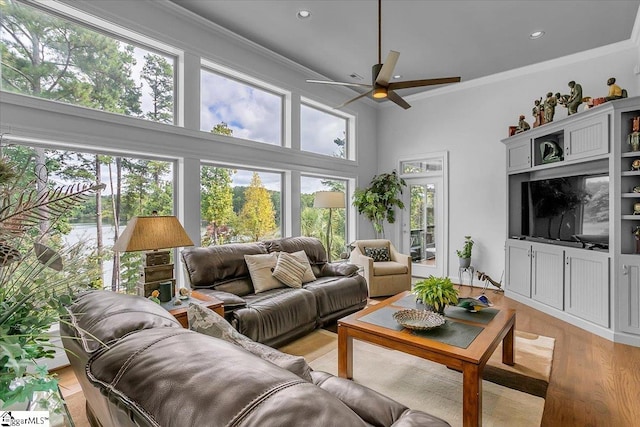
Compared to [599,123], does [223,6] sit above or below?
above

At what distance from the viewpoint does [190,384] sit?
2.17ft

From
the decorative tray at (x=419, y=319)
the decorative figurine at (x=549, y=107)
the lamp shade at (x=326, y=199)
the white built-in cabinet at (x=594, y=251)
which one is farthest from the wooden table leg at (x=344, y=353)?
the decorative figurine at (x=549, y=107)

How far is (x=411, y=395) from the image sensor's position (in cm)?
233

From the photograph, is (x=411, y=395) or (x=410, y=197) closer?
(x=411, y=395)

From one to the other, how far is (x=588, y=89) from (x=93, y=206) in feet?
20.4

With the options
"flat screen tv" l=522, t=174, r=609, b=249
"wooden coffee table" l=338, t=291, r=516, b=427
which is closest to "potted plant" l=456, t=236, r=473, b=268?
"flat screen tv" l=522, t=174, r=609, b=249

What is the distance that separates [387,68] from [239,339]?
2457mm

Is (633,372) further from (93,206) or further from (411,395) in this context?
(93,206)

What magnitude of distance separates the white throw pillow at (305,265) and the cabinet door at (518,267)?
116 inches

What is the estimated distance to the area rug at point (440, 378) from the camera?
215cm

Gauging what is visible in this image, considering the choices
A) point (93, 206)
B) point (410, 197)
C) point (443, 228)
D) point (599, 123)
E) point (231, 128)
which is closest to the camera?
point (93, 206)

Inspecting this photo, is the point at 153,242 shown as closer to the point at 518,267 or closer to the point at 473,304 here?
the point at 473,304

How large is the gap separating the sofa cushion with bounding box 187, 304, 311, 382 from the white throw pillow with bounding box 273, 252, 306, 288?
7.08ft

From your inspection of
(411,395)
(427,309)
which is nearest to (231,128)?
(427,309)
